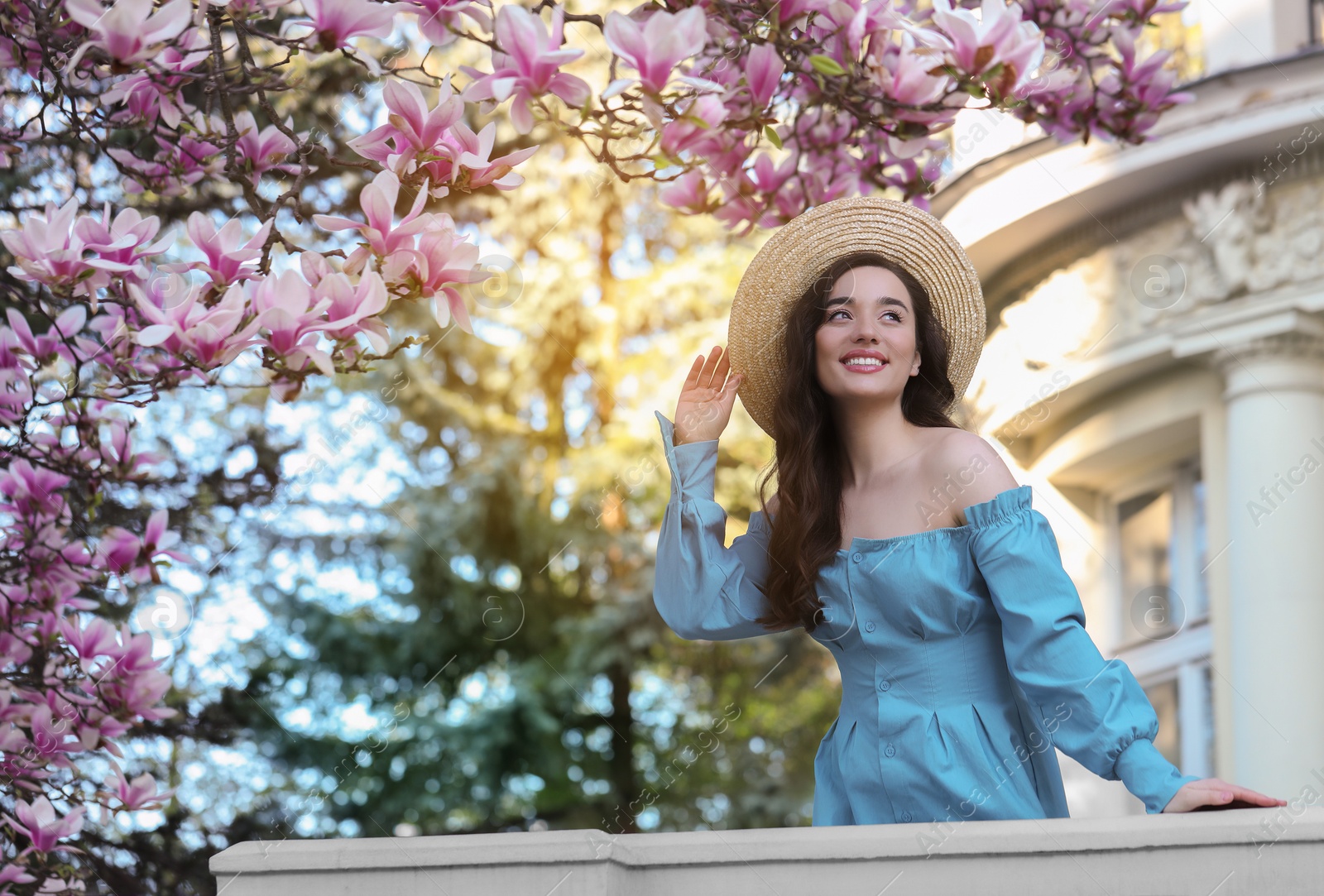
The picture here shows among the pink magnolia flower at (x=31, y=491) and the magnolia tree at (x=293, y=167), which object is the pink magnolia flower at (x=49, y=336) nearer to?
the magnolia tree at (x=293, y=167)

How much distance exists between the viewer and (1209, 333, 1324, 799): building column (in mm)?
5039

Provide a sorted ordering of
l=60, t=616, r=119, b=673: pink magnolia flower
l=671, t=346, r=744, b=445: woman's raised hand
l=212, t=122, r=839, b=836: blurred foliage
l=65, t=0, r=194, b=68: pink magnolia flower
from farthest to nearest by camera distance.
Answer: l=212, t=122, r=839, b=836: blurred foliage → l=671, t=346, r=744, b=445: woman's raised hand → l=60, t=616, r=119, b=673: pink magnolia flower → l=65, t=0, r=194, b=68: pink magnolia flower

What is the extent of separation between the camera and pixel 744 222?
9.96ft

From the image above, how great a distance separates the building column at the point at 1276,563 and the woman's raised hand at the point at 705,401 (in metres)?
3.49

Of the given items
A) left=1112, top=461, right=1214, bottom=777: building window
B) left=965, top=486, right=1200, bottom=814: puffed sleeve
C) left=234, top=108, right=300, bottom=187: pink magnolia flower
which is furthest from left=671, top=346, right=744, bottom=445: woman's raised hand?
left=1112, top=461, right=1214, bottom=777: building window

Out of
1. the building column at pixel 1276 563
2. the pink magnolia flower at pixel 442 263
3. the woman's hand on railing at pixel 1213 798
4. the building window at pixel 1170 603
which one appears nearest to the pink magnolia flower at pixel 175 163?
the pink magnolia flower at pixel 442 263

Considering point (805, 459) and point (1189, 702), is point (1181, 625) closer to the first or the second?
point (1189, 702)

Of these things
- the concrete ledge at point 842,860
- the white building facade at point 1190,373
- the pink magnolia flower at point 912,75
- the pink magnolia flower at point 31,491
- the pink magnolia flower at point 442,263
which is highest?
the white building facade at point 1190,373

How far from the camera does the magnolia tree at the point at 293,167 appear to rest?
171 cm

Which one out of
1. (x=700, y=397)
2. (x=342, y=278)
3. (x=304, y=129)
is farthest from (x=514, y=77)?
(x=304, y=129)

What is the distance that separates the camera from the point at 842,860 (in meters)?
1.60

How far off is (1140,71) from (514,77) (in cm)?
176

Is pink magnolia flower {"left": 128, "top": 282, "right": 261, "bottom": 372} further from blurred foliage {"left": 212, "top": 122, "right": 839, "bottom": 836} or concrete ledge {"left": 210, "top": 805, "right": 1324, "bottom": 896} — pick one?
blurred foliage {"left": 212, "top": 122, "right": 839, "bottom": 836}

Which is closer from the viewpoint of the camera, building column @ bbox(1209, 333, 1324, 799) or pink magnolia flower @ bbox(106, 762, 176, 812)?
pink magnolia flower @ bbox(106, 762, 176, 812)
